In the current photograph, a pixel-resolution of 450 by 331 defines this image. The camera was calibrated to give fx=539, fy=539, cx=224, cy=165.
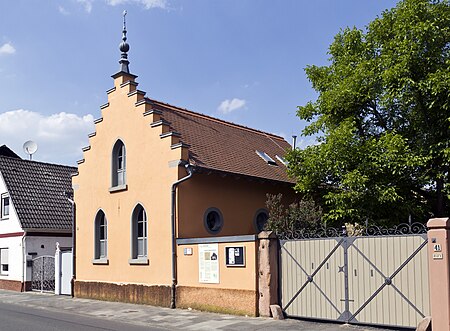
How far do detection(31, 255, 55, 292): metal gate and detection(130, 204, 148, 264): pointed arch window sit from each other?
270 inches

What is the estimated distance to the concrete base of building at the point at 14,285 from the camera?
82.9ft

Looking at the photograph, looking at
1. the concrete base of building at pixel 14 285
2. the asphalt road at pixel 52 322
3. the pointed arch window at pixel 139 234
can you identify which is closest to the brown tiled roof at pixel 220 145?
the pointed arch window at pixel 139 234

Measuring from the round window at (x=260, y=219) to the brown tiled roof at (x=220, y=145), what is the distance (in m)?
1.31

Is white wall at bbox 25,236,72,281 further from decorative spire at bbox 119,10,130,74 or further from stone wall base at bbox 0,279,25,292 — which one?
decorative spire at bbox 119,10,130,74

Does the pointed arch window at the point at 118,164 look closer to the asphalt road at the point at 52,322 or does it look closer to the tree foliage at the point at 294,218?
the asphalt road at the point at 52,322

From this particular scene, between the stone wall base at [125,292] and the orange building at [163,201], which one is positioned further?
the stone wall base at [125,292]

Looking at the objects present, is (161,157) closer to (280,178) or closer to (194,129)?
(194,129)

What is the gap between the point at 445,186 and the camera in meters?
16.3

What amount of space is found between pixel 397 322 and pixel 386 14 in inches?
395

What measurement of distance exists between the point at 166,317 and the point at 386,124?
373 inches

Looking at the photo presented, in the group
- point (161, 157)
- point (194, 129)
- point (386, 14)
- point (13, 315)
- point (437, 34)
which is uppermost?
point (386, 14)

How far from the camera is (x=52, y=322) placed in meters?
14.6

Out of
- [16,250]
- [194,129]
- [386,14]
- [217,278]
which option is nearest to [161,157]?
[194,129]

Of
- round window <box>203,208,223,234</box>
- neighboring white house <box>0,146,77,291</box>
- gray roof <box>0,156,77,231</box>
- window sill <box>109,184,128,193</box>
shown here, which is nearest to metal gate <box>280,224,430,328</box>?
round window <box>203,208,223,234</box>
